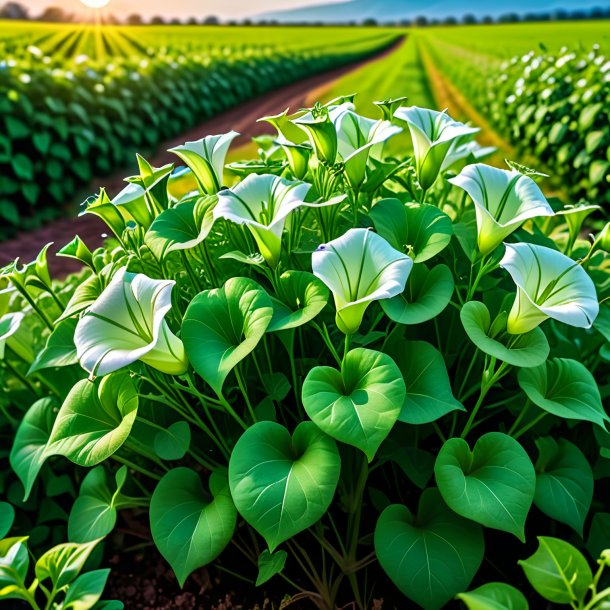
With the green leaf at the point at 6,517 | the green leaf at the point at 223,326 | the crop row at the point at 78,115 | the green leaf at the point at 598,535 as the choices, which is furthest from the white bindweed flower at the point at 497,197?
the crop row at the point at 78,115

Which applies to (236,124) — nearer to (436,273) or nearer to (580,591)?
(436,273)

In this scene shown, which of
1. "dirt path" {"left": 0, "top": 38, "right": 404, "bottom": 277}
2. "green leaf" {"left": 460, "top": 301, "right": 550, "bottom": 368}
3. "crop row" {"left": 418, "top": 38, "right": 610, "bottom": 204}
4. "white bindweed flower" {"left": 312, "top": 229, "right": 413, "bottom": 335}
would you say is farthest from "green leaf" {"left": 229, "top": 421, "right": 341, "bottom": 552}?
"crop row" {"left": 418, "top": 38, "right": 610, "bottom": 204}

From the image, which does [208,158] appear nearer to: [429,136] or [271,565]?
[429,136]

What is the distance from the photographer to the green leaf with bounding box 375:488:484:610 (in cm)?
131

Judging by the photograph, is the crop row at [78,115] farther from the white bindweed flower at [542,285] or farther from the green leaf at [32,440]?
the white bindweed flower at [542,285]

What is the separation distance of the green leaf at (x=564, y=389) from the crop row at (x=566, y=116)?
2.50 m

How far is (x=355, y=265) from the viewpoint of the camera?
51.1 inches

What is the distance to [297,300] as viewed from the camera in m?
1.51

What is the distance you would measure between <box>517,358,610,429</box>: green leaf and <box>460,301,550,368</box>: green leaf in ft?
0.28

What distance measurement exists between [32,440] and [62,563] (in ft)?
1.85

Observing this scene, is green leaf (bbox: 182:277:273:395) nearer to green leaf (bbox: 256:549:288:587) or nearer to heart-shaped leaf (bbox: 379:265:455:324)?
heart-shaped leaf (bbox: 379:265:455:324)

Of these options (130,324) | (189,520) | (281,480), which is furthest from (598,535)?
(130,324)

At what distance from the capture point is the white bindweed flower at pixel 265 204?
4.41 feet

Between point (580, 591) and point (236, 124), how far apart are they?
9.86 metres
